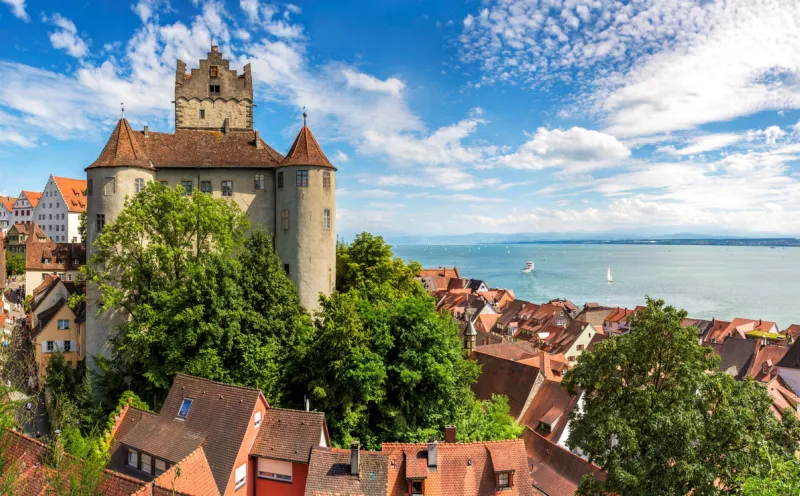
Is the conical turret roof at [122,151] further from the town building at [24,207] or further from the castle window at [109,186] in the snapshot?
the town building at [24,207]

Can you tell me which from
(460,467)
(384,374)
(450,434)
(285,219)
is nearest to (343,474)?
(384,374)

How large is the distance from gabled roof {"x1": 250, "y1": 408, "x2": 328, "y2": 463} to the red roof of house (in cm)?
295

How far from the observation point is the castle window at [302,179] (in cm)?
3206

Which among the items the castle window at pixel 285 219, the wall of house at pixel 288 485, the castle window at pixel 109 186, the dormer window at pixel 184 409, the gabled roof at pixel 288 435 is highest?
the castle window at pixel 109 186

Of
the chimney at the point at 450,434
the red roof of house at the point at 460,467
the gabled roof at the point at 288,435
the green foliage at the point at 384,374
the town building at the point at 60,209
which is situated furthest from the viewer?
the town building at the point at 60,209

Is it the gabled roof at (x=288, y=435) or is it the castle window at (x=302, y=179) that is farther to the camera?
the castle window at (x=302, y=179)

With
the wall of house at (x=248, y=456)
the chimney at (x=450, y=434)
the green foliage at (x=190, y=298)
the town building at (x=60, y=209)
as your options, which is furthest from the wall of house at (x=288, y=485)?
the town building at (x=60, y=209)

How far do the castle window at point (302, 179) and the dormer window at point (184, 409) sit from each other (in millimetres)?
14440

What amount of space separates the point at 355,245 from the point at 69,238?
79.7 m

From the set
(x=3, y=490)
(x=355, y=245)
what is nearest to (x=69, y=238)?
(x=355, y=245)

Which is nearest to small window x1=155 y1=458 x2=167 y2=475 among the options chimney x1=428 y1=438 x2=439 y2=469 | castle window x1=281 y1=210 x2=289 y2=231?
chimney x1=428 y1=438 x2=439 y2=469

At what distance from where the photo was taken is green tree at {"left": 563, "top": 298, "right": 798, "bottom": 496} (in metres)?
14.1

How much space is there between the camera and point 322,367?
24.4 metres

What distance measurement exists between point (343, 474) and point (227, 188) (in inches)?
789
